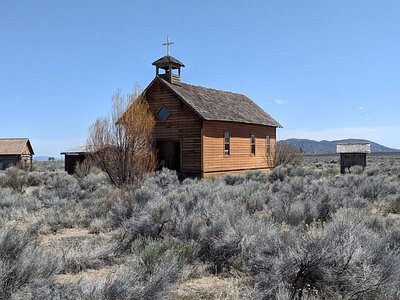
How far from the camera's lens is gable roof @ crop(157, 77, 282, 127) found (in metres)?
22.1

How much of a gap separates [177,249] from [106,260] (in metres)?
1.28

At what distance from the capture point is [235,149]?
81.0 feet

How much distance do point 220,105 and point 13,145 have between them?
29165mm

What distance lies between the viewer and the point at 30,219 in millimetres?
10352

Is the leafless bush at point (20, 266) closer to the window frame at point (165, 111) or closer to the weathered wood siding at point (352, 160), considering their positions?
the window frame at point (165, 111)

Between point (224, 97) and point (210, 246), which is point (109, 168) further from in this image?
point (224, 97)

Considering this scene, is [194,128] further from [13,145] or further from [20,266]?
[13,145]

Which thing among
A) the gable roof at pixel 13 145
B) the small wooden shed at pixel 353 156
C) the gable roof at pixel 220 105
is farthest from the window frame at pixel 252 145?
the gable roof at pixel 13 145

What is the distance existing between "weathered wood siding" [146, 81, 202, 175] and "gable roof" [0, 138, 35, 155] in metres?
26.6

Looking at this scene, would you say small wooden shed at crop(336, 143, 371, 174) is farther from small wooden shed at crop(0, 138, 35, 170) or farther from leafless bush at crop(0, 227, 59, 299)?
small wooden shed at crop(0, 138, 35, 170)

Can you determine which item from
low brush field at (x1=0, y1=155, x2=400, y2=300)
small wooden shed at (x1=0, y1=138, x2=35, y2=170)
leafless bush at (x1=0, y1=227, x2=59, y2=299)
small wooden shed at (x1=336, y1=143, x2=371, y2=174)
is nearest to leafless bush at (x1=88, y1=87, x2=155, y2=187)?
low brush field at (x1=0, y1=155, x2=400, y2=300)

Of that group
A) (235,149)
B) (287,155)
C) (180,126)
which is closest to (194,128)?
(180,126)

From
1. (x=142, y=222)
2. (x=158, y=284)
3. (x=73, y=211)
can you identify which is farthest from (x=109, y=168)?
(x=158, y=284)

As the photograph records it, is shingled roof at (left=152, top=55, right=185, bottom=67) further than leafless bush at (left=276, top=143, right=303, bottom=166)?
No
